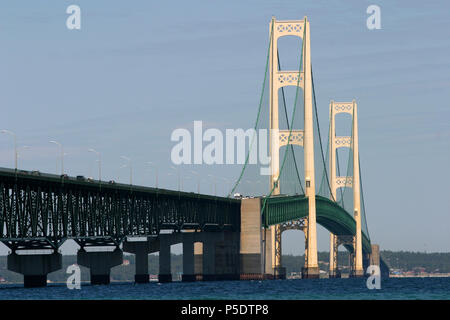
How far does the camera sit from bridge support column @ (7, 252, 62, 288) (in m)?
109

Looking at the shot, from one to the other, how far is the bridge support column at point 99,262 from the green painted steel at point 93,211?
162cm

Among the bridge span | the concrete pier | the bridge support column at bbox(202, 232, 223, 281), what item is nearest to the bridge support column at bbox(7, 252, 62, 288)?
the bridge span

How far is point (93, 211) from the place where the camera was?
12375 cm

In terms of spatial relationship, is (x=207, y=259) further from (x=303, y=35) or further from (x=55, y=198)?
(x=55, y=198)

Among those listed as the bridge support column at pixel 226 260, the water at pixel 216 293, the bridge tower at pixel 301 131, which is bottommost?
the water at pixel 216 293

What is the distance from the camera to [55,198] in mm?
114188

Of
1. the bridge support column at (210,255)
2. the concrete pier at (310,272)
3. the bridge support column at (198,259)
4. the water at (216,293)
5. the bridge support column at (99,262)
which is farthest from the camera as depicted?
the concrete pier at (310,272)

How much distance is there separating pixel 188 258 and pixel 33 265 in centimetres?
4655

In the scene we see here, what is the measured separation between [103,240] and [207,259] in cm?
3202

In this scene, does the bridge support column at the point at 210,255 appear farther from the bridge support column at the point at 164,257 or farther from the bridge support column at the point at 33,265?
the bridge support column at the point at 33,265

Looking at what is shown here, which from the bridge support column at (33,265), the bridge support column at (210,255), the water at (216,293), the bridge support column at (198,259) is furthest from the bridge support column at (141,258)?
the bridge support column at (33,265)

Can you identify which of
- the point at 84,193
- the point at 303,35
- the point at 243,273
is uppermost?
the point at 303,35

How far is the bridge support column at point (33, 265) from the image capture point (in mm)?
108938
